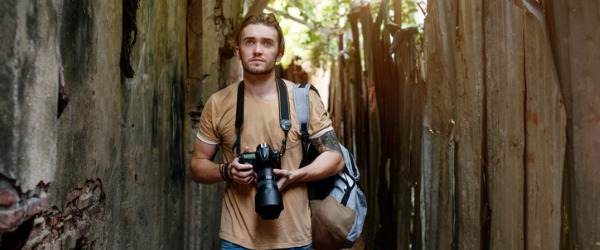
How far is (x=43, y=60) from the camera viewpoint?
6.46 feet

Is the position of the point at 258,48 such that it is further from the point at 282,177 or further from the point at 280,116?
the point at 282,177

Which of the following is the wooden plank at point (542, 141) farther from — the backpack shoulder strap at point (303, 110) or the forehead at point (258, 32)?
the forehead at point (258, 32)

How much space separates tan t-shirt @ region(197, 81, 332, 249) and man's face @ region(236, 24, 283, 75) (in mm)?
159

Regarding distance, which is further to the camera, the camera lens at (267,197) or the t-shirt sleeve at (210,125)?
the t-shirt sleeve at (210,125)

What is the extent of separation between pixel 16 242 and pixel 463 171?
Answer: 1938 mm

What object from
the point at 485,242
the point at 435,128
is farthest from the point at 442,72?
the point at 485,242

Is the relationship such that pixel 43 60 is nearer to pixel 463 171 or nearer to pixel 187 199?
pixel 463 171

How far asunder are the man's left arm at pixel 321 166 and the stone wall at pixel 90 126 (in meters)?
0.90

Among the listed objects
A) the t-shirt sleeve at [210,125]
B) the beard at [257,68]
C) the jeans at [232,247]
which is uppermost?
the beard at [257,68]

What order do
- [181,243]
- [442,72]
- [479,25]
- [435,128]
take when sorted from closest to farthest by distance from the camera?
1. [479,25]
2. [442,72]
3. [435,128]
4. [181,243]

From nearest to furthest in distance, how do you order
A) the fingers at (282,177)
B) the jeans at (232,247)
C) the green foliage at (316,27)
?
the fingers at (282,177) → the jeans at (232,247) → the green foliage at (316,27)

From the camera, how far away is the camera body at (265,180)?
2.85m

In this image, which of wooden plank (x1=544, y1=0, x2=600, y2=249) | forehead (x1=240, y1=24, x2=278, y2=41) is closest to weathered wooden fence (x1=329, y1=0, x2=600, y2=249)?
wooden plank (x1=544, y1=0, x2=600, y2=249)

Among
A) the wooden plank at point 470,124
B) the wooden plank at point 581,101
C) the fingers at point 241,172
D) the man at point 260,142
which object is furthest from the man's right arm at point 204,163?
the wooden plank at point 581,101
